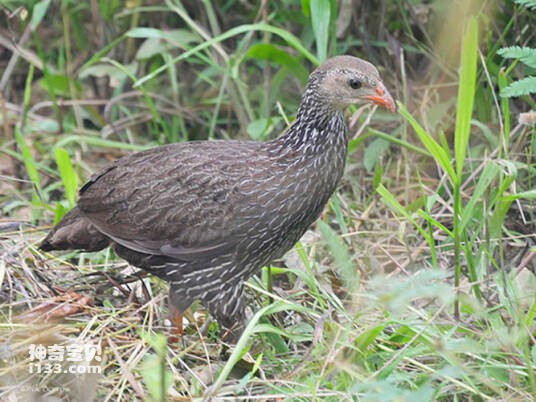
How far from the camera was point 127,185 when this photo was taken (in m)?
4.18

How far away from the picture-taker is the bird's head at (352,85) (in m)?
4.04

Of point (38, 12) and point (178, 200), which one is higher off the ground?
point (38, 12)

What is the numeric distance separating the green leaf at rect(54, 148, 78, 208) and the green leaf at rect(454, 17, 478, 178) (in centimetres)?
212

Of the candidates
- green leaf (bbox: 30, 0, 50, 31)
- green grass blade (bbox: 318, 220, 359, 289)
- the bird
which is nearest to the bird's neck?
the bird

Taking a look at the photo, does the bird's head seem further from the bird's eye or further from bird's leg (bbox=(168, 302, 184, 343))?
bird's leg (bbox=(168, 302, 184, 343))

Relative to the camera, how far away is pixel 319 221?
3754 mm

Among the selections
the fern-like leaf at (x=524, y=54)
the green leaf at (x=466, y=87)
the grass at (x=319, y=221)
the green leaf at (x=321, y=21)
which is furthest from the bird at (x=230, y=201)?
the green leaf at (x=321, y=21)

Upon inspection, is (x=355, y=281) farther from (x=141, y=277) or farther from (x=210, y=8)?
(x=210, y=8)

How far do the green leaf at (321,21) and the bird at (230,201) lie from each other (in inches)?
32.6

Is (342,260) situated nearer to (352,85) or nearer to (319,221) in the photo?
(319,221)

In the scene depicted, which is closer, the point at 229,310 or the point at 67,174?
the point at 229,310

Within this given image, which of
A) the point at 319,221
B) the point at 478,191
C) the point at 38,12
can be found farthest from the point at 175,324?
the point at 38,12

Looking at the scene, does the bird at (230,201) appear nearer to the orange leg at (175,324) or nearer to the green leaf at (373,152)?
the orange leg at (175,324)

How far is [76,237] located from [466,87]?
184 cm
